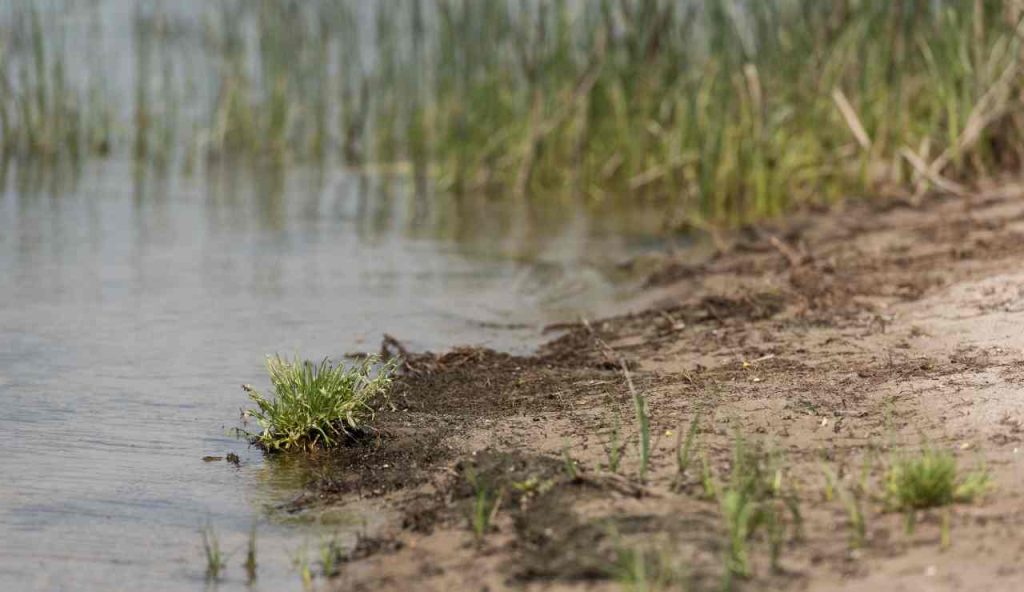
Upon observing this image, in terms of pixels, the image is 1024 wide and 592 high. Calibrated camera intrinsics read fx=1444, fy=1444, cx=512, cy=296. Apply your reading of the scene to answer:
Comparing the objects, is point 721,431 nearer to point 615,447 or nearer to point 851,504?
point 615,447

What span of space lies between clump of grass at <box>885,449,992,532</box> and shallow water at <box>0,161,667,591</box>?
4.68ft

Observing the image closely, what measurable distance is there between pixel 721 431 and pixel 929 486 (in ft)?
3.30

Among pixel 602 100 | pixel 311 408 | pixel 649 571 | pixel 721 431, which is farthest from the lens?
pixel 602 100

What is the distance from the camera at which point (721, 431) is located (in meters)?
4.33

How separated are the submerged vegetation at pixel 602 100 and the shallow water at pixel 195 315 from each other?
0.52 meters

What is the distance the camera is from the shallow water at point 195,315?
3955mm

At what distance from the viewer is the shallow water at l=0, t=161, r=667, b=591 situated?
13.0 ft

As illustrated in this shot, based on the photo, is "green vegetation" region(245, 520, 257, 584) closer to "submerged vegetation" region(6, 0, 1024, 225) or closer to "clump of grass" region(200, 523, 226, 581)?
"clump of grass" region(200, 523, 226, 581)

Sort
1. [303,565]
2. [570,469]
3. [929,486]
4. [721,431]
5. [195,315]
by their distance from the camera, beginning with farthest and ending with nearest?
[195,315]
[721,431]
[570,469]
[303,565]
[929,486]

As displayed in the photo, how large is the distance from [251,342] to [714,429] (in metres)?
2.73

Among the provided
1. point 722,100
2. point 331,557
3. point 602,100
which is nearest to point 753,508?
point 331,557

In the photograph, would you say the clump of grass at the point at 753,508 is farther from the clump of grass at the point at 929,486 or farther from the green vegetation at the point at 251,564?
the green vegetation at the point at 251,564

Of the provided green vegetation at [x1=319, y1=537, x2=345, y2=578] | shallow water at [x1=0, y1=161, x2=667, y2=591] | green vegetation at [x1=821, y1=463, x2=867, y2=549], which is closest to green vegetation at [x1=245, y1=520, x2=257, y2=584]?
shallow water at [x1=0, y1=161, x2=667, y2=591]

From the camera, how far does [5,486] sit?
4.31 m
